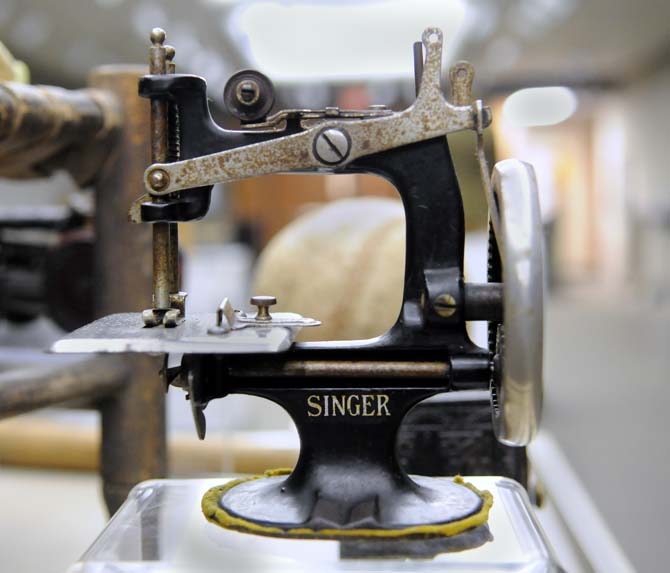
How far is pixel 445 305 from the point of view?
87cm

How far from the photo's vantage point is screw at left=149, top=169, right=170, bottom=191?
2.96ft

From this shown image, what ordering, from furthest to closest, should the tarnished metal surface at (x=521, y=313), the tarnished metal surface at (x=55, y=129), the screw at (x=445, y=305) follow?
the tarnished metal surface at (x=55, y=129) → the screw at (x=445, y=305) → the tarnished metal surface at (x=521, y=313)

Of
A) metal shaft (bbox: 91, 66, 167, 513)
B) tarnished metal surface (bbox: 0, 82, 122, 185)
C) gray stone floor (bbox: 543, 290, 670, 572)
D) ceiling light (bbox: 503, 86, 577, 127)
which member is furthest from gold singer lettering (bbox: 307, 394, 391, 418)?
ceiling light (bbox: 503, 86, 577, 127)

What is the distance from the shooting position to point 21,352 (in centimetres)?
216

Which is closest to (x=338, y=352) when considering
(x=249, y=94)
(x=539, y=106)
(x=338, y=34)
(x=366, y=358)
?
(x=366, y=358)

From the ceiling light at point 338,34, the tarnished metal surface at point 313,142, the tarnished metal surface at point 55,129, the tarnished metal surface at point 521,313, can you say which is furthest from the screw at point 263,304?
the ceiling light at point 338,34

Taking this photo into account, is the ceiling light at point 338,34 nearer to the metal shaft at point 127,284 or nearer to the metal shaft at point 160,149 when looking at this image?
the metal shaft at point 127,284

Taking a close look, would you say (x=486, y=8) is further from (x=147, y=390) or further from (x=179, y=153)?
(x=179, y=153)

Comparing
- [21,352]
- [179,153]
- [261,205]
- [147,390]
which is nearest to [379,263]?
[147,390]

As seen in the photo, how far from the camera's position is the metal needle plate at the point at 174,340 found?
0.78 metres

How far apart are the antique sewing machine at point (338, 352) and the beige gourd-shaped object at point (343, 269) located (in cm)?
90

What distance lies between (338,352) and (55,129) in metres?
0.69

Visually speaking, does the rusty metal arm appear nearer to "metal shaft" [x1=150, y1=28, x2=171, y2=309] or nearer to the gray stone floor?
"metal shaft" [x1=150, y1=28, x2=171, y2=309]

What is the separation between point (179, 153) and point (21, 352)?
54.5 inches
